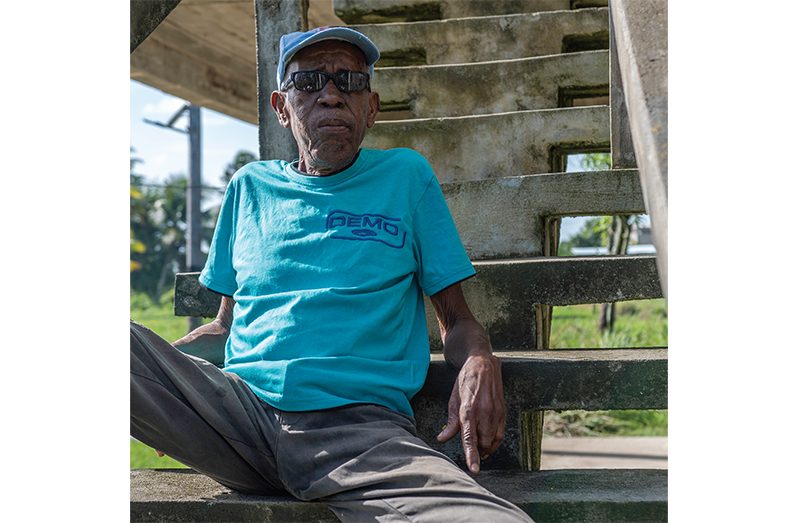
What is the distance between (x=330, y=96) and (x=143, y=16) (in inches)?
38.7

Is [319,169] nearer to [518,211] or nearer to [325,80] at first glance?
[325,80]

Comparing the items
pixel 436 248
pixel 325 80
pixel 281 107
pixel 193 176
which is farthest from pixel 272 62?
pixel 193 176

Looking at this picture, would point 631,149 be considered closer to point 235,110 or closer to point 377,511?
point 377,511

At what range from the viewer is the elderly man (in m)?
2.22

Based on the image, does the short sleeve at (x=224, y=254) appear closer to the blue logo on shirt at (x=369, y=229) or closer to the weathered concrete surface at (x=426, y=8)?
the blue logo on shirt at (x=369, y=229)

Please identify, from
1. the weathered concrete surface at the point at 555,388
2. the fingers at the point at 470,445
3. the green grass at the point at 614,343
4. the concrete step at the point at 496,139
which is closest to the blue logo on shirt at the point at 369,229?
the weathered concrete surface at the point at 555,388

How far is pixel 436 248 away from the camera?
2520 millimetres

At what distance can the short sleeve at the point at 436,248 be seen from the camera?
2502mm

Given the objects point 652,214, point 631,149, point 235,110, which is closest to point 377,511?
point 652,214

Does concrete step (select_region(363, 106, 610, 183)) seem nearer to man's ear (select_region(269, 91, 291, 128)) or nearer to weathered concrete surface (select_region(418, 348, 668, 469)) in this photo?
man's ear (select_region(269, 91, 291, 128))

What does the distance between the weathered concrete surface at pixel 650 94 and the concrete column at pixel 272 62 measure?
1.64 meters

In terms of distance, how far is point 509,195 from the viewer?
3.42 metres

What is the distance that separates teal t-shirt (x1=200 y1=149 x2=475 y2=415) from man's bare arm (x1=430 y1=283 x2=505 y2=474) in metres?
0.15

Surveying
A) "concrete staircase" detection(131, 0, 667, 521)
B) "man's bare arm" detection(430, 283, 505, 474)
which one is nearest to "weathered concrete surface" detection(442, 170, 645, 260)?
"concrete staircase" detection(131, 0, 667, 521)
